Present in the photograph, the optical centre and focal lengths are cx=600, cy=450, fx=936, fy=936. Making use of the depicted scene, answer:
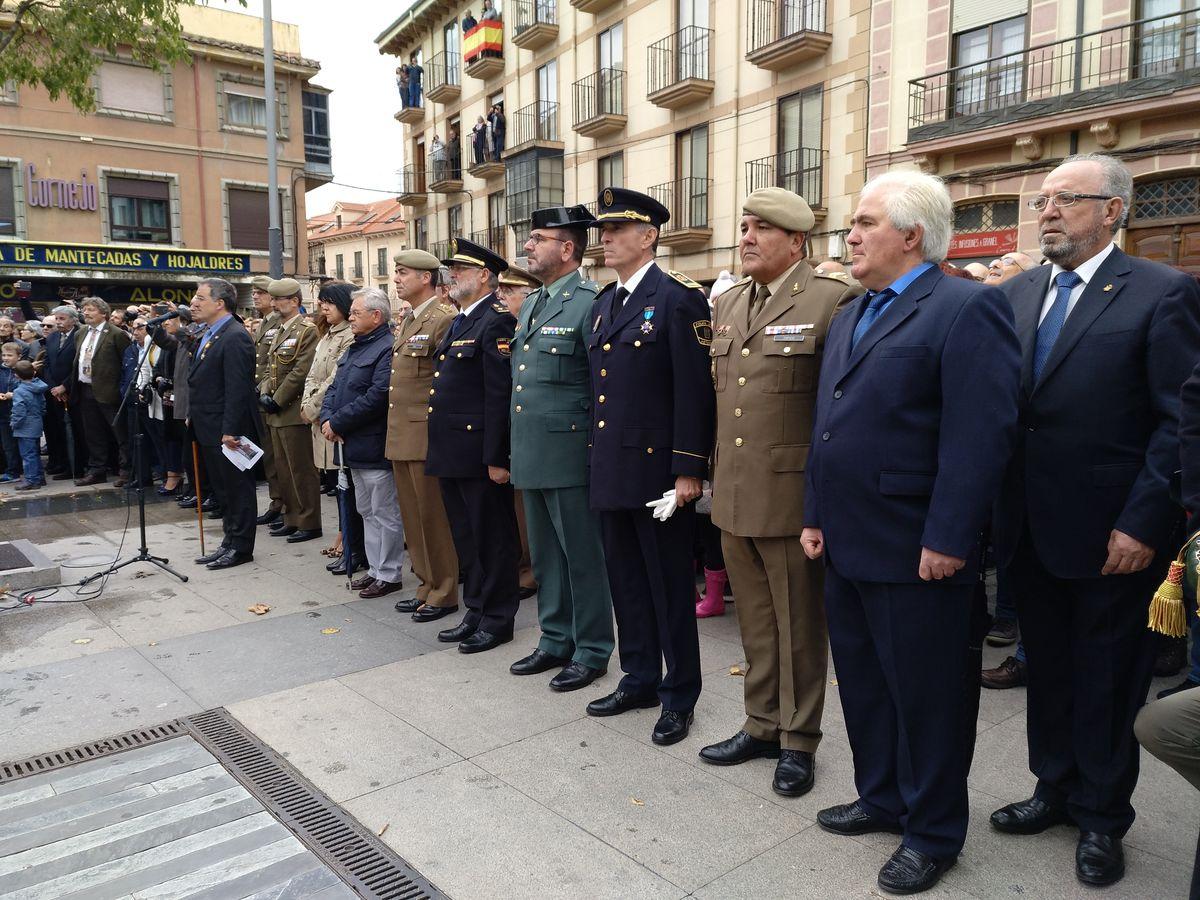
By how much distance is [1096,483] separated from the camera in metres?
2.86

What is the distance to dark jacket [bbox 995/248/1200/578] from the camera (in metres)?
2.74

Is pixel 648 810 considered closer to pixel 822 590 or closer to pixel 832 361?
pixel 822 590

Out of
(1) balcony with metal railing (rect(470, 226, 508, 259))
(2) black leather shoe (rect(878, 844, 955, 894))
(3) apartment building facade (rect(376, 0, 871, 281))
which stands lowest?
(2) black leather shoe (rect(878, 844, 955, 894))

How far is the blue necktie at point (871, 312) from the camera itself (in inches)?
115

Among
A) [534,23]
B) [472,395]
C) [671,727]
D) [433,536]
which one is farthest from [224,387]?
[534,23]

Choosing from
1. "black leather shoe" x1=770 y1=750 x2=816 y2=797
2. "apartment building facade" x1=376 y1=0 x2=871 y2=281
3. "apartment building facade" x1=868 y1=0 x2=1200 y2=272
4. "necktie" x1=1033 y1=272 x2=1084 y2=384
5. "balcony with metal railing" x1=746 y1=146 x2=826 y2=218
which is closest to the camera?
"necktie" x1=1033 y1=272 x2=1084 y2=384

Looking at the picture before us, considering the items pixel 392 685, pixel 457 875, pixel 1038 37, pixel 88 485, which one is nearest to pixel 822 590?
pixel 457 875

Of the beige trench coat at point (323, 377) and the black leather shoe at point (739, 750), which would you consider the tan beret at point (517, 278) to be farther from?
the black leather shoe at point (739, 750)

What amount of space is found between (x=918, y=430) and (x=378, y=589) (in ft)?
14.4

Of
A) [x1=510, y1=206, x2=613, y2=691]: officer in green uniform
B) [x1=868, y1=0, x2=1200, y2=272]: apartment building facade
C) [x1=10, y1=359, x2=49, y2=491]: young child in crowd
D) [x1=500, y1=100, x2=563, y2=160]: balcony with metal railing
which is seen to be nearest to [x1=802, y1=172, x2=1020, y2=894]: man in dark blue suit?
[x1=510, y1=206, x2=613, y2=691]: officer in green uniform

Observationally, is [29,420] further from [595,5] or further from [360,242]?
[360,242]

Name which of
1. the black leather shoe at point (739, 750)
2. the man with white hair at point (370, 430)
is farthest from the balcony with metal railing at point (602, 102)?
the black leather shoe at point (739, 750)

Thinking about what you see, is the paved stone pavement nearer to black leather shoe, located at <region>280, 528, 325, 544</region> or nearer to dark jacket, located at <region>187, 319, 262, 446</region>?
dark jacket, located at <region>187, 319, 262, 446</region>

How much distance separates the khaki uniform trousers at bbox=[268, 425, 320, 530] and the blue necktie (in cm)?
595
